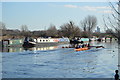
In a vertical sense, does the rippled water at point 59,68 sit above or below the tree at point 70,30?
below

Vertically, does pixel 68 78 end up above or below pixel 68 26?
below

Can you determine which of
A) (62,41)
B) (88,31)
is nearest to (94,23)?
(88,31)

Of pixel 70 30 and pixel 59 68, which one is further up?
pixel 70 30

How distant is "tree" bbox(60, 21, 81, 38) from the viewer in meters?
120

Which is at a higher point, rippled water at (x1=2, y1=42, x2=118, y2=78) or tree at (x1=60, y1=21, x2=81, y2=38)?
tree at (x1=60, y1=21, x2=81, y2=38)

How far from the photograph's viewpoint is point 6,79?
18875 millimetres

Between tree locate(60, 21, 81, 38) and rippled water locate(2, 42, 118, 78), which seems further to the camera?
tree locate(60, 21, 81, 38)

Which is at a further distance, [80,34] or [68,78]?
[80,34]

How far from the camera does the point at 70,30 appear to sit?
12081cm

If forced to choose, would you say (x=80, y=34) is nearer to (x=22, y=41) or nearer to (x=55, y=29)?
(x=55, y=29)

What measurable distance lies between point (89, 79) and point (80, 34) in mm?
103194

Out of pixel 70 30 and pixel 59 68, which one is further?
pixel 70 30

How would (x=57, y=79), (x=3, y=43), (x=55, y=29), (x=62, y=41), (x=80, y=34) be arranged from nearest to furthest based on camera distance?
1. (x=57, y=79)
2. (x=3, y=43)
3. (x=62, y=41)
4. (x=80, y=34)
5. (x=55, y=29)

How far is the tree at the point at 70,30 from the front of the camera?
120 m
